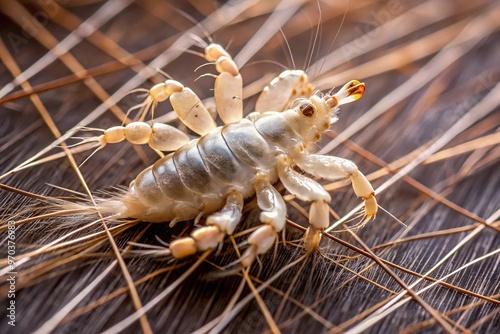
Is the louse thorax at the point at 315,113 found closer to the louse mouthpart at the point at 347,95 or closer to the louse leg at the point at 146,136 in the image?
the louse mouthpart at the point at 347,95

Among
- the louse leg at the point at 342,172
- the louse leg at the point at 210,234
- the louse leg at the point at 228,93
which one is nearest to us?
the louse leg at the point at 210,234

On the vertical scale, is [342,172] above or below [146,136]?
below

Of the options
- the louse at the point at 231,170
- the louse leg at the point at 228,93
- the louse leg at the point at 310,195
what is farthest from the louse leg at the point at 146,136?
the louse leg at the point at 310,195

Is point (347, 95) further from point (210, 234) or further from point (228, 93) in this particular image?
point (210, 234)

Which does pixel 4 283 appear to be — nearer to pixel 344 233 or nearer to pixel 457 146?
pixel 344 233

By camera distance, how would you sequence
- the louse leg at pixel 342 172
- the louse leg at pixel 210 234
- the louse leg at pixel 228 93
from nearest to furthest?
the louse leg at pixel 210 234 → the louse leg at pixel 342 172 → the louse leg at pixel 228 93

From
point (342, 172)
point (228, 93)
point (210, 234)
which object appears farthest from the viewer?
point (228, 93)

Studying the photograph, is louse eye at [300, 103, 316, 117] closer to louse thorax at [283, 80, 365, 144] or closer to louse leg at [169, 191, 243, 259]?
louse thorax at [283, 80, 365, 144]

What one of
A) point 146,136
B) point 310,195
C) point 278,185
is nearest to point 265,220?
point 310,195

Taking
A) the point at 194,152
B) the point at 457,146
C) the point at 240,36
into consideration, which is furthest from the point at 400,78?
the point at 194,152
